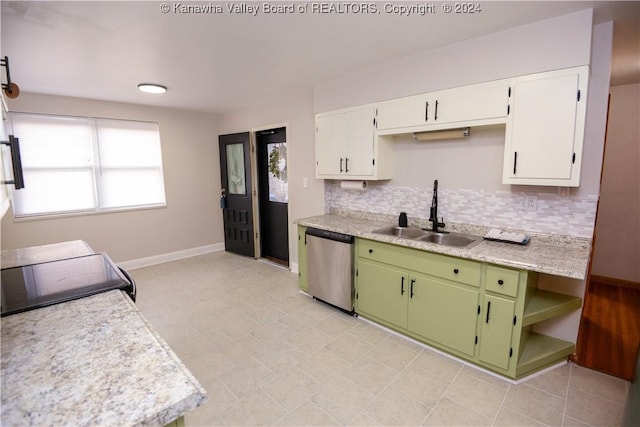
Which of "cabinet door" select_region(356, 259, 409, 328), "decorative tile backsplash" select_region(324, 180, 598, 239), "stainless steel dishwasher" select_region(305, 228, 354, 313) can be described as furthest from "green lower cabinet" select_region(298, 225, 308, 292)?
"cabinet door" select_region(356, 259, 409, 328)

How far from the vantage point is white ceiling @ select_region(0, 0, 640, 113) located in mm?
1904

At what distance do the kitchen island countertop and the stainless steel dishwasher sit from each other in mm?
1977

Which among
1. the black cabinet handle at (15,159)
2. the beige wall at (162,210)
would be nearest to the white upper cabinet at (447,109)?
the black cabinet handle at (15,159)

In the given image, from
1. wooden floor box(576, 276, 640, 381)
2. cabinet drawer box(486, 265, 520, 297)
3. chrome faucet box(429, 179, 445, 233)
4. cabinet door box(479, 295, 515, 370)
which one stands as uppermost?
chrome faucet box(429, 179, 445, 233)

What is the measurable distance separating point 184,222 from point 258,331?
3.01 metres

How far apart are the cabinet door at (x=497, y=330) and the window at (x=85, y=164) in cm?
464

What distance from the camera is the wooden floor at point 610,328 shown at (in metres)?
2.27

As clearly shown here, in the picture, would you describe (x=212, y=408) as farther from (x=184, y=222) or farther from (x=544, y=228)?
(x=184, y=222)

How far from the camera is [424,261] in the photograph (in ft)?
7.76

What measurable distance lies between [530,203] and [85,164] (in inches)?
202

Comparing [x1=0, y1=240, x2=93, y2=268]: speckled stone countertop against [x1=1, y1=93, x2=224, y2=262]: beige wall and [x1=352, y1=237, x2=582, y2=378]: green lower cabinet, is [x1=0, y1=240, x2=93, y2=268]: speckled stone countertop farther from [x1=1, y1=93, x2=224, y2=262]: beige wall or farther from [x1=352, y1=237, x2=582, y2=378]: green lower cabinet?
[x1=352, y1=237, x2=582, y2=378]: green lower cabinet

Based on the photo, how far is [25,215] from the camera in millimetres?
3703

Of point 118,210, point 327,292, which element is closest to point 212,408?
point 327,292

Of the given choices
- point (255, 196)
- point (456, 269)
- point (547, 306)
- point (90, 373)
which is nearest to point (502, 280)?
point (456, 269)
